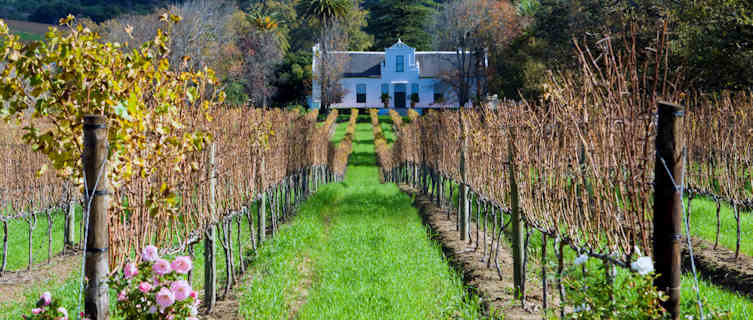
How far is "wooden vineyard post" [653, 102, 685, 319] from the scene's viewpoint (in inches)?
129

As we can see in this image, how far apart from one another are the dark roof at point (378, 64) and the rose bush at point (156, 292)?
52302 millimetres

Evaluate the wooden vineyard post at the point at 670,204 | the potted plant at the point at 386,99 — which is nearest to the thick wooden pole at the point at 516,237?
the wooden vineyard post at the point at 670,204

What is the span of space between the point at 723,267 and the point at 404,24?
209ft

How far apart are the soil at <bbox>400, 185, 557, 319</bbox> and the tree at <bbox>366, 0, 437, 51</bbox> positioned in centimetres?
5800

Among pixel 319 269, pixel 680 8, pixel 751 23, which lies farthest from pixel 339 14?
pixel 319 269

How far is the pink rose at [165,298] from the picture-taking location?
337cm

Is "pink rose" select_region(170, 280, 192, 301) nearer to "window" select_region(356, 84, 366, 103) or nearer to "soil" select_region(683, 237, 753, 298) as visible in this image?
"soil" select_region(683, 237, 753, 298)

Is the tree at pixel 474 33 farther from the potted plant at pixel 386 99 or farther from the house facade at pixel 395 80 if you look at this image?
the potted plant at pixel 386 99

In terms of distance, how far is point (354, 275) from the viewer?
802 centimetres

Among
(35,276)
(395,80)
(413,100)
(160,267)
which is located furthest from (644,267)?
(395,80)

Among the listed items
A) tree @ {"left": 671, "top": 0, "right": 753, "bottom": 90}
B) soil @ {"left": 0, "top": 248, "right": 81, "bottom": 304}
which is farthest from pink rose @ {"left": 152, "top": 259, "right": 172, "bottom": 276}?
tree @ {"left": 671, "top": 0, "right": 753, "bottom": 90}

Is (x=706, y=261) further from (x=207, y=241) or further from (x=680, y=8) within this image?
(x=680, y=8)

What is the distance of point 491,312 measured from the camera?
6043 mm

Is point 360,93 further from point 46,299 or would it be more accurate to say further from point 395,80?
point 46,299
